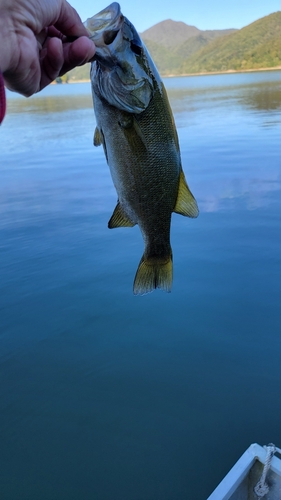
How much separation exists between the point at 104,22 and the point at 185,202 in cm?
96

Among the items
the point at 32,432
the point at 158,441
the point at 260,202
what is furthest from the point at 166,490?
the point at 260,202

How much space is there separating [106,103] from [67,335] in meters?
3.61

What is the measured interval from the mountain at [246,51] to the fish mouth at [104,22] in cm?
12639

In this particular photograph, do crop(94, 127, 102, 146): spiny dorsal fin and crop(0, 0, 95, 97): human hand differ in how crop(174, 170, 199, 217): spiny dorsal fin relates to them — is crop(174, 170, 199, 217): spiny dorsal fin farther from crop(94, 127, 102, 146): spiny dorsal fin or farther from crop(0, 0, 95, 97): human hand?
crop(0, 0, 95, 97): human hand

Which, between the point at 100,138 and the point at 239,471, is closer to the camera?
the point at 100,138

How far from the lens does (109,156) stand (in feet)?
6.98

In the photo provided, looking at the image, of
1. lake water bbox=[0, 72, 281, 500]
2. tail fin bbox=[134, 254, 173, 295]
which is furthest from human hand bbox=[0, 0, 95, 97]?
lake water bbox=[0, 72, 281, 500]

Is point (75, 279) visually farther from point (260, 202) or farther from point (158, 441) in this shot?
point (260, 202)

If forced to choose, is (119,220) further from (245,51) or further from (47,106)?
(245,51)

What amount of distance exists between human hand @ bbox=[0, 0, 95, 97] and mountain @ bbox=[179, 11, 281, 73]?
415ft

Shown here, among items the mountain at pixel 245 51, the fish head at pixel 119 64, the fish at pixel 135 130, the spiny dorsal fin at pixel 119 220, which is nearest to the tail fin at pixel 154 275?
the fish at pixel 135 130

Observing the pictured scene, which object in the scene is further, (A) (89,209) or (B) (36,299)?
(A) (89,209)

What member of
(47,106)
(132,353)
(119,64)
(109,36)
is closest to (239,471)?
(132,353)

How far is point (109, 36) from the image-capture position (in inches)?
70.6
